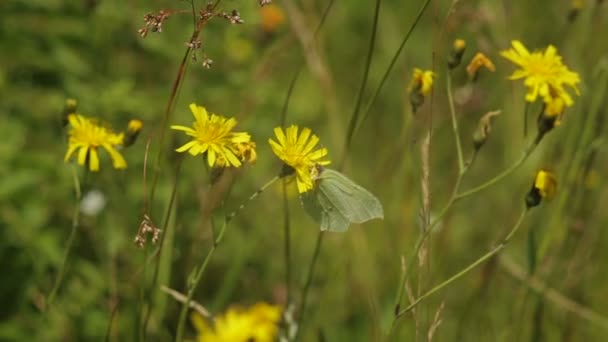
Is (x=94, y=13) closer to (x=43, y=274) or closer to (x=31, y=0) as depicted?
(x=31, y=0)

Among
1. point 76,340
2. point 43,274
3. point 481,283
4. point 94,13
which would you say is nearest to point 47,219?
point 43,274

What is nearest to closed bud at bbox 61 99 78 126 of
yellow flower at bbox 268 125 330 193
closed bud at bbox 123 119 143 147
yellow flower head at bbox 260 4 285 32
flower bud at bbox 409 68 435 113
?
closed bud at bbox 123 119 143 147

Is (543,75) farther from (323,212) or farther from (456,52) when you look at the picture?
(323,212)

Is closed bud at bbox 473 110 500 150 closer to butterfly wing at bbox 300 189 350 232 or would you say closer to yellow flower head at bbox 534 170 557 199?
yellow flower head at bbox 534 170 557 199

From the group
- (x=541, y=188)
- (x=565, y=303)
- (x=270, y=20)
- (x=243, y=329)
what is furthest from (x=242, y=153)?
(x=270, y=20)

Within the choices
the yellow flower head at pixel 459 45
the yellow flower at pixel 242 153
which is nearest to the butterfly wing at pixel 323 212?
the yellow flower at pixel 242 153

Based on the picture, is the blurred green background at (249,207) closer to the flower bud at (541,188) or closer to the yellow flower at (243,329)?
the yellow flower at (243,329)
